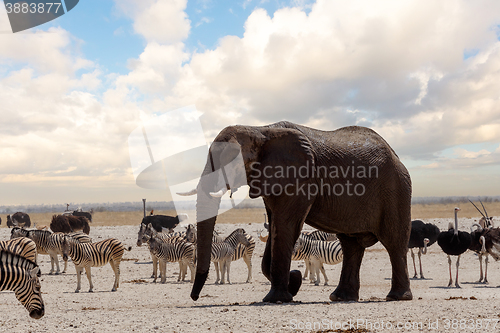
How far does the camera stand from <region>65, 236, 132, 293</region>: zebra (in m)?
12.8

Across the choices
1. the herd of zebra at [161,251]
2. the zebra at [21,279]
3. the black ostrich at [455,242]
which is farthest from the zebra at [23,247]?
the black ostrich at [455,242]

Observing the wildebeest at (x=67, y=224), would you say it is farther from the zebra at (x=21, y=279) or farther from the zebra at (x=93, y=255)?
the zebra at (x=21, y=279)

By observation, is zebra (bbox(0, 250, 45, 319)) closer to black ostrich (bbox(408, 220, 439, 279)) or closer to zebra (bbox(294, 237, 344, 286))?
zebra (bbox(294, 237, 344, 286))

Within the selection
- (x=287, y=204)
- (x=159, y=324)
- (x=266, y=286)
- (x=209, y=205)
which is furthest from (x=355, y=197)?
(x=266, y=286)

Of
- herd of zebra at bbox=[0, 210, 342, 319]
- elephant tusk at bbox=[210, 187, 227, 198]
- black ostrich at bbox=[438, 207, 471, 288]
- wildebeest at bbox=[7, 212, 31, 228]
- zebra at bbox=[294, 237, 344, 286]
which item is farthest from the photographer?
wildebeest at bbox=[7, 212, 31, 228]

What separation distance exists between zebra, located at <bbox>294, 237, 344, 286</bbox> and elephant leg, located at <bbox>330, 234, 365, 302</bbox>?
483cm

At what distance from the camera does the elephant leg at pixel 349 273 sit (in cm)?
892

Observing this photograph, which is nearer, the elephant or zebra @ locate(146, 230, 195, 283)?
the elephant

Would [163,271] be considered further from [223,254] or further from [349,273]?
[349,273]

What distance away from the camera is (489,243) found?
14.2m

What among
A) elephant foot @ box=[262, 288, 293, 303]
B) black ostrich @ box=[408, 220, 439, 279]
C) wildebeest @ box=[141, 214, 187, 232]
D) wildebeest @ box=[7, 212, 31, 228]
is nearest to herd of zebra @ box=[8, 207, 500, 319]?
black ostrich @ box=[408, 220, 439, 279]

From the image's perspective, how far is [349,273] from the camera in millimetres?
8992

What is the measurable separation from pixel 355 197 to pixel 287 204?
1.38m

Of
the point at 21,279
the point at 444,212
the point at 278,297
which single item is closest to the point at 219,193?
the point at 278,297
